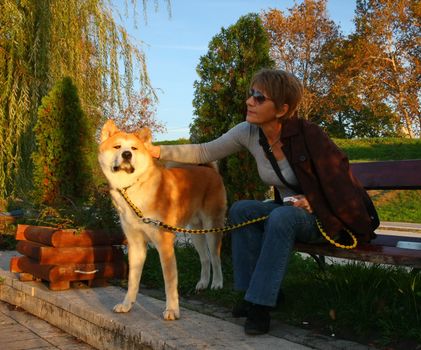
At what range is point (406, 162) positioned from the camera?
415cm

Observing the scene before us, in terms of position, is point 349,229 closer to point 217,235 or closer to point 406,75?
point 217,235

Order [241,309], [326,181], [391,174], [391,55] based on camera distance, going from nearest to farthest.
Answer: [326,181] < [241,309] < [391,174] < [391,55]

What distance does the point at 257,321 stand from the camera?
126 inches

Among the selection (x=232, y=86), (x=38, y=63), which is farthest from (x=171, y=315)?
(x=38, y=63)

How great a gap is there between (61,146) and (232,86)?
2.54 metres

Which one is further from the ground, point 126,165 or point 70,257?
point 126,165

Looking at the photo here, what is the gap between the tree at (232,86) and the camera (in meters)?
5.28

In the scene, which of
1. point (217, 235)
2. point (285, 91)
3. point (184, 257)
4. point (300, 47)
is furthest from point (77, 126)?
point (300, 47)

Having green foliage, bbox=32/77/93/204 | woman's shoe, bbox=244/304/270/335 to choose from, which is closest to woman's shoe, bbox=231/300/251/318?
woman's shoe, bbox=244/304/270/335

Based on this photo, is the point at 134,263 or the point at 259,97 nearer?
the point at 259,97

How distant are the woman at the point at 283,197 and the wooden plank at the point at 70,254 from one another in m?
1.92

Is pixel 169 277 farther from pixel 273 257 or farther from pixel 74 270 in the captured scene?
pixel 74 270

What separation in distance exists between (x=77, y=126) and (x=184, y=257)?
7.50 ft

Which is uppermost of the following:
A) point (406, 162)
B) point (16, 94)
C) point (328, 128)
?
point (328, 128)
